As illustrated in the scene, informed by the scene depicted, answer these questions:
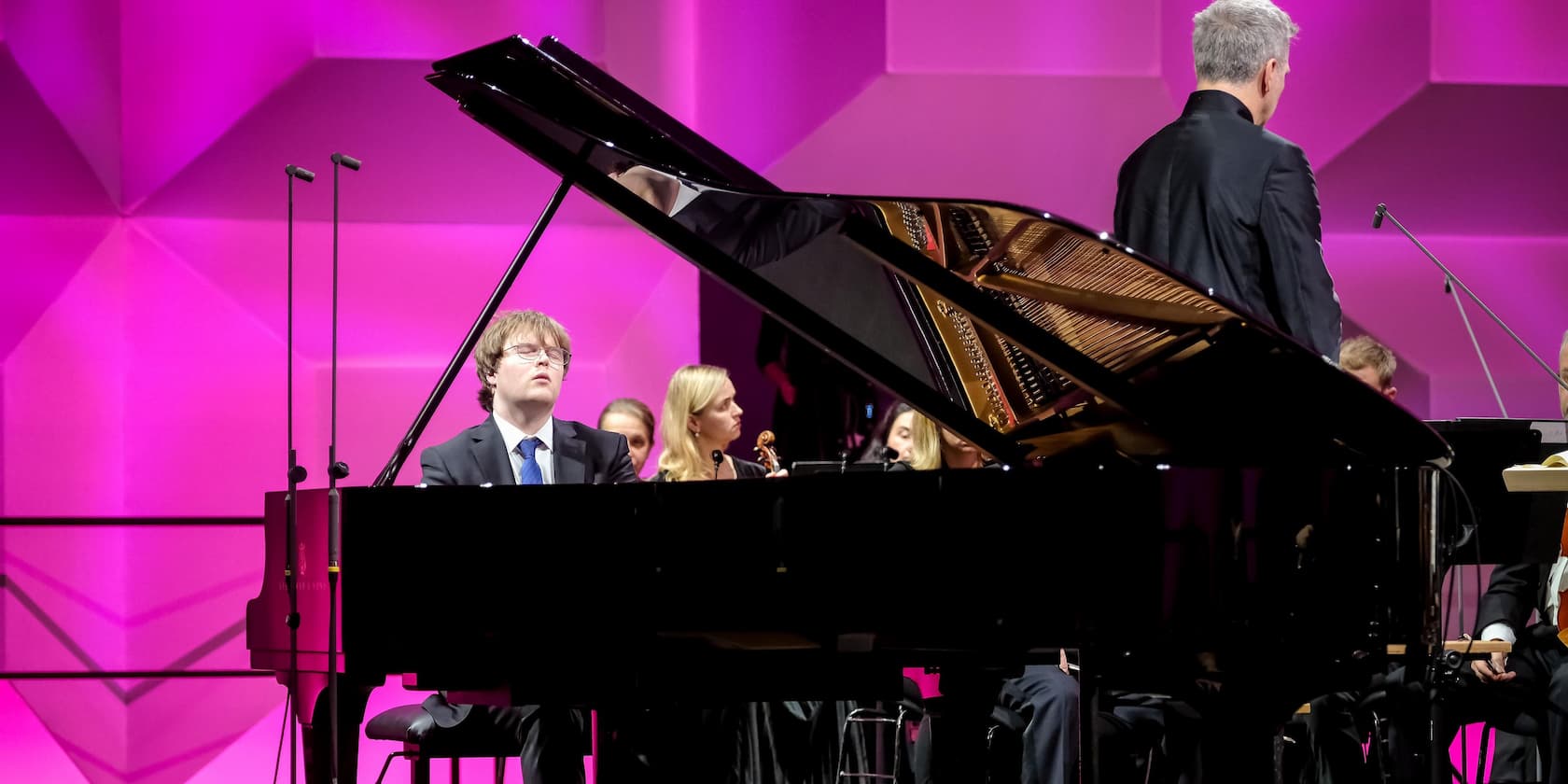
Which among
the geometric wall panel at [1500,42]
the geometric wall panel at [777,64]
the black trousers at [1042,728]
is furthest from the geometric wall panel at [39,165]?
the geometric wall panel at [1500,42]

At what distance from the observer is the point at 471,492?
2.54 meters

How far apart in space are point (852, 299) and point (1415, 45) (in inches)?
144

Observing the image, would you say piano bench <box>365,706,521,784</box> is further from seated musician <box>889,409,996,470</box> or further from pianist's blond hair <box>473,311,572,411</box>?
seated musician <box>889,409,996,470</box>

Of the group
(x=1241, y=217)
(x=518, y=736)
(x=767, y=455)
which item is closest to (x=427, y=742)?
(x=518, y=736)

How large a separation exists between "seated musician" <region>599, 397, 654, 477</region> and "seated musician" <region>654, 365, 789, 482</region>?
0.33 meters

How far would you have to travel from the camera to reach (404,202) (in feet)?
17.3

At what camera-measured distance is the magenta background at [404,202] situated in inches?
199

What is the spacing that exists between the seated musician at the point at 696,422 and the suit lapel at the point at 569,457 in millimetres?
544

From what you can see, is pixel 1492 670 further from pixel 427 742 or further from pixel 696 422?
pixel 427 742

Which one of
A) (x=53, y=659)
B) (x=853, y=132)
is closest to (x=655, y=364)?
(x=853, y=132)

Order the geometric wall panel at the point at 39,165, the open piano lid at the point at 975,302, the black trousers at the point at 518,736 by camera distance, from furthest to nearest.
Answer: the geometric wall panel at the point at 39,165
the black trousers at the point at 518,736
the open piano lid at the point at 975,302

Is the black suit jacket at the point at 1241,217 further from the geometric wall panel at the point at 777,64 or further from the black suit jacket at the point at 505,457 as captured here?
the geometric wall panel at the point at 777,64

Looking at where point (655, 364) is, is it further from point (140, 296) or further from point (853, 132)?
point (140, 296)

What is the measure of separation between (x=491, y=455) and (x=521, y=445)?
8 centimetres
